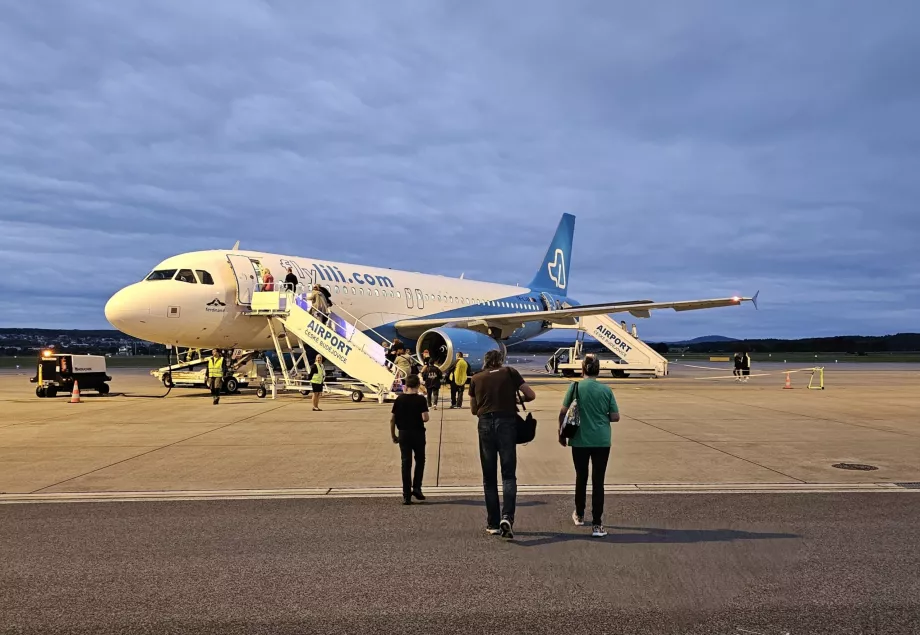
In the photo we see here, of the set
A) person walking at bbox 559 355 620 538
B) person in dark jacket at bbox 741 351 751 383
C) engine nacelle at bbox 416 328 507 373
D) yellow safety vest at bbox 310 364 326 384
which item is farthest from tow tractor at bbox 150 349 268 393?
person in dark jacket at bbox 741 351 751 383

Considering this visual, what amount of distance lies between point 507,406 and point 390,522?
5.28 ft

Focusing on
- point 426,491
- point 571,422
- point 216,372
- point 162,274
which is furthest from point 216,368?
point 571,422

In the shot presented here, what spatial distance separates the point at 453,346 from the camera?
23.7 m

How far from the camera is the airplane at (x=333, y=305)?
20.5 metres

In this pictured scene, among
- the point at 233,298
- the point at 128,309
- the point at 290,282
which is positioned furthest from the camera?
the point at 290,282

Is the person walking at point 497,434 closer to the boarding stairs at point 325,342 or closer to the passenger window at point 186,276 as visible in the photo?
the boarding stairs at point 325,342

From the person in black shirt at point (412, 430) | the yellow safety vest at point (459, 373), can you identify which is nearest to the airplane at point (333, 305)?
the yellow safety vest at point (459, 373)

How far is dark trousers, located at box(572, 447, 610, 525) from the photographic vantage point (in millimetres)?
6516

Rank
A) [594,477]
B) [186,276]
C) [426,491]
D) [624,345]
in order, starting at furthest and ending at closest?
[624,345] → [186,276] → [426,491] → [594,477]

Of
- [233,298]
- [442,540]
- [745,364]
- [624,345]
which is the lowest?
[442,540]

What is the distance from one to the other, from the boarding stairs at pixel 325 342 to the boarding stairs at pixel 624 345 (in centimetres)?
1677

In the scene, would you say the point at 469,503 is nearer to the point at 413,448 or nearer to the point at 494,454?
the point at 413,448

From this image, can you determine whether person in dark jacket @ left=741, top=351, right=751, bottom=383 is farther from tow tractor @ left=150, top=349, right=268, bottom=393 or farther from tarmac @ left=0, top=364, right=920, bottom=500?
tow tractor @ left=150, top=349, right=268, bottom=393

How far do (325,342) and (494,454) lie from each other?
1463 cm
